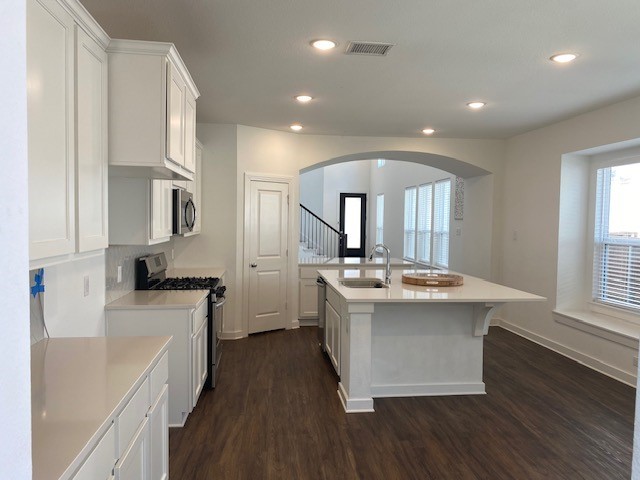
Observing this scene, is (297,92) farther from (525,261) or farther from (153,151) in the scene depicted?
→ (525,261)

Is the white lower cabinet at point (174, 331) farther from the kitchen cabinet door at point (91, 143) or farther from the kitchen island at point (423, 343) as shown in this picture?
the kitchen island at point (423, 343)

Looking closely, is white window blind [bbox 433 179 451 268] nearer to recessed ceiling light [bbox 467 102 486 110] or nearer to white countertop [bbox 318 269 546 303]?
recessed ceiling light [bbox 467 102 486 110]

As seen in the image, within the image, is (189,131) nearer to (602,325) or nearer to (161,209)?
(161,209)

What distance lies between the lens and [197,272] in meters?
4.86

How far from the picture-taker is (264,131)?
5637mm

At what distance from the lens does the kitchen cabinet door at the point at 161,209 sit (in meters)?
3.22

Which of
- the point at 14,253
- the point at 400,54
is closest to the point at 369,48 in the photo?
the point at 400,54

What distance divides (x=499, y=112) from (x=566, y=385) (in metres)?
2.82

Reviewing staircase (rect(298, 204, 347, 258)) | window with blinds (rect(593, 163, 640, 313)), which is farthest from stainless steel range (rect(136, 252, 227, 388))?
staircase (rect(298, 204, 347, 258))

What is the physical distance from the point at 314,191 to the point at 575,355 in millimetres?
8559

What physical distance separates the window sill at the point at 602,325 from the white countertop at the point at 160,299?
3829 mm

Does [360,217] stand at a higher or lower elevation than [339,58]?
lower

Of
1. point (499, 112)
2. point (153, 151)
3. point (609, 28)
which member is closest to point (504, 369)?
point (499, 112)

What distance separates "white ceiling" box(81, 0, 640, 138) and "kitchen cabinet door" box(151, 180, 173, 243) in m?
0.98
